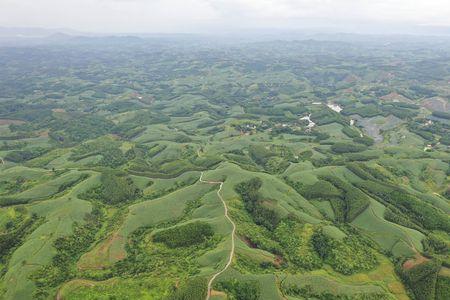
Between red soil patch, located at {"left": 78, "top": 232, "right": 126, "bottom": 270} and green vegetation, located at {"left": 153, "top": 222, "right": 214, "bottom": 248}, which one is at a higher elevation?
green vegetation, located at {"left": 153, "top": 222, "right": 214, "bottom": 248}

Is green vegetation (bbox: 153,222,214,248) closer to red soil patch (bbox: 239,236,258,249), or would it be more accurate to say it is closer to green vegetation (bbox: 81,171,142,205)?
red soil patch (bbox: 239,236,258,249)

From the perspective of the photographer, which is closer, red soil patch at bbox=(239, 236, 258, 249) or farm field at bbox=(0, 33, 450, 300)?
farm field at bbox=(0, 33, 450, 300)

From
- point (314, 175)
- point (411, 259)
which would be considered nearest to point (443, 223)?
point (411, 259)

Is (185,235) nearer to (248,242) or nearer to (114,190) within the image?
(248,242)

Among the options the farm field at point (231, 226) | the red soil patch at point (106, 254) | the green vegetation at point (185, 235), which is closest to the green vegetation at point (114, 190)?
the farm field at point (231, 226)

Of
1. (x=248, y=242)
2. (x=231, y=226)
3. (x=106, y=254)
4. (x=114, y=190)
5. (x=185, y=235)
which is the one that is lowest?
(x=114, y=190)

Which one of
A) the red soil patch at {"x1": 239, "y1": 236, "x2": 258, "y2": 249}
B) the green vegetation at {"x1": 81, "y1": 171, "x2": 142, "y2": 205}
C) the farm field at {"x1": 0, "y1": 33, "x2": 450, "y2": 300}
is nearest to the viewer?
the farm field at {"x1": 0, "y1": 33, "x2": 450, "y2": 300}

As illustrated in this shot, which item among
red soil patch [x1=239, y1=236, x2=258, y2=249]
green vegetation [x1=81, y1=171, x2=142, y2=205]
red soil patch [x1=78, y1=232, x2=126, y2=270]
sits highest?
red soil patch [x1=239, y1=236, x2=258, y2=249]

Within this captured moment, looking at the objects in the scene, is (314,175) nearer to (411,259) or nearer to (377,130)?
(411,259)

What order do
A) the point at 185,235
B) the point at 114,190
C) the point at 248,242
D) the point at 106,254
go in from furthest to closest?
the point at 114,190
the point at 185,235
the point at 248,242
the point at 106,254

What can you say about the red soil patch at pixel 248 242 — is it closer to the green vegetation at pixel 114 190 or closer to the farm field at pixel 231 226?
the farm field at pixel 231 226

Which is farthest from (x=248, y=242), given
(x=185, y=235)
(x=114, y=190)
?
(x=114, y=190)

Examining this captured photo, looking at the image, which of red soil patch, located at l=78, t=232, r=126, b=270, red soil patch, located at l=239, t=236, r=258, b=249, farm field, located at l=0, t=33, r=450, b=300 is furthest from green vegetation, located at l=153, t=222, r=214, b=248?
red soil patch, located at l=78, t=232, r=126, b=270
